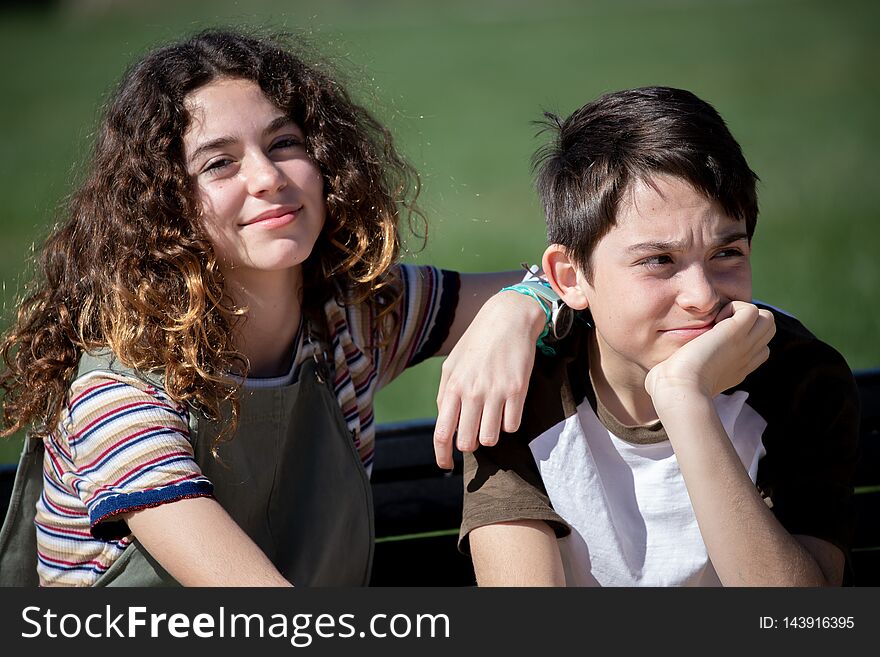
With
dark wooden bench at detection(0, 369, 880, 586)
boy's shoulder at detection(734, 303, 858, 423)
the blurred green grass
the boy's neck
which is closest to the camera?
boy's shoulder at detection(734, 303, 858, 423)

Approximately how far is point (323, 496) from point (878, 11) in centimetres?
2228

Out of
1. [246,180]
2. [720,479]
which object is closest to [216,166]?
[246,180]

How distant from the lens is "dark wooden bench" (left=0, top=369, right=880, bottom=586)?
3.20 meters

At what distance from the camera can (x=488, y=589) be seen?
2271 mm

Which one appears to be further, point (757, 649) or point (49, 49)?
point (49, 49)

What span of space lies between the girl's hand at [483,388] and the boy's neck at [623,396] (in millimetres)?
190

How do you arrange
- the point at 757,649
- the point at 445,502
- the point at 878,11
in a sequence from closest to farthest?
the point at 757,649
the point at 445,502
the point at 878,11

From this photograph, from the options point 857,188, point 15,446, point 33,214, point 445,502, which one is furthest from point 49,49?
point 445,502

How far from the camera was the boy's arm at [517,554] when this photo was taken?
2.40 m

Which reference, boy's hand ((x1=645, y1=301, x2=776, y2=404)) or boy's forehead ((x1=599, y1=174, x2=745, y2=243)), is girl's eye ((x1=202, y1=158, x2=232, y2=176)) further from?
boy's hand ((x1=645, y1=301, x2=776, y2=404))

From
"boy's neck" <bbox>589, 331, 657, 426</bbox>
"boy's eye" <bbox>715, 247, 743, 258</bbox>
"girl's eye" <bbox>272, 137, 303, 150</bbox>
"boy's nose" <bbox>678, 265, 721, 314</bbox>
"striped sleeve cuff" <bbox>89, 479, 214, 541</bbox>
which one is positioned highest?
"girl's eye" <bbox>272, 137, 303, 150</bbox>

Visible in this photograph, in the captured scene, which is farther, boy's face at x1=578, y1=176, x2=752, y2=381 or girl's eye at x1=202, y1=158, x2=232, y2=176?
girl's eye at x1=202, y1=158, x2=232, y2=176

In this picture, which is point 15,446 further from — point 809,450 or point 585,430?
point 809,450

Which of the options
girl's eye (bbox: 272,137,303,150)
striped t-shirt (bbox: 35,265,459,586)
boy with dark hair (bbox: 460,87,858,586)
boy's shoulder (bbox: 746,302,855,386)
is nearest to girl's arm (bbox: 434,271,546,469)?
boy with dark hair (bbox: 460,87,858,586)
